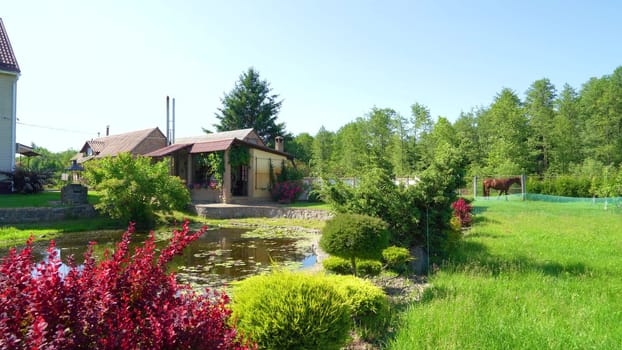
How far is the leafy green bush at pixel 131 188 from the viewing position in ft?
45.3

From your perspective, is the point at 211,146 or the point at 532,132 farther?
the point at 532,132

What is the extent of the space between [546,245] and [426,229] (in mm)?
3107

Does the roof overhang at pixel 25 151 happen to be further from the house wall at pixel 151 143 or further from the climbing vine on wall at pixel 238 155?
the climbing vine on wall at pixel 238 155

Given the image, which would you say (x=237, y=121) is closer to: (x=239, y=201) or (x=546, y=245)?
(x=239, y=201)

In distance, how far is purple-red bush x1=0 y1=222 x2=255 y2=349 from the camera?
165 cm

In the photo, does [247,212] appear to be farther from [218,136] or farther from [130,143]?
[130,143]

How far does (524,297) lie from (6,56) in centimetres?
2335

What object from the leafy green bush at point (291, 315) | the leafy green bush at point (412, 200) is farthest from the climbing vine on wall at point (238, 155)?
the leafy green bush at point (291, 315)

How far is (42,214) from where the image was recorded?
1414cm

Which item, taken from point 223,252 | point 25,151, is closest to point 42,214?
point 223,252

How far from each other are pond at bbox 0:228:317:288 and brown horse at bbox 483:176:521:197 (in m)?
14.7

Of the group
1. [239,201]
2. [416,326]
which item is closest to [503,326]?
[416,326]

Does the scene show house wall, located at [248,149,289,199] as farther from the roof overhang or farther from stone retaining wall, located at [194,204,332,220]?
the roof overhang

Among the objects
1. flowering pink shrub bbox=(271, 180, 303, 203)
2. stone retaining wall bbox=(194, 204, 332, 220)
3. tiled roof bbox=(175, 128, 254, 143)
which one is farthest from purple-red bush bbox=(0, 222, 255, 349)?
tiled roof bbox=(175, 128, 254, 143)
